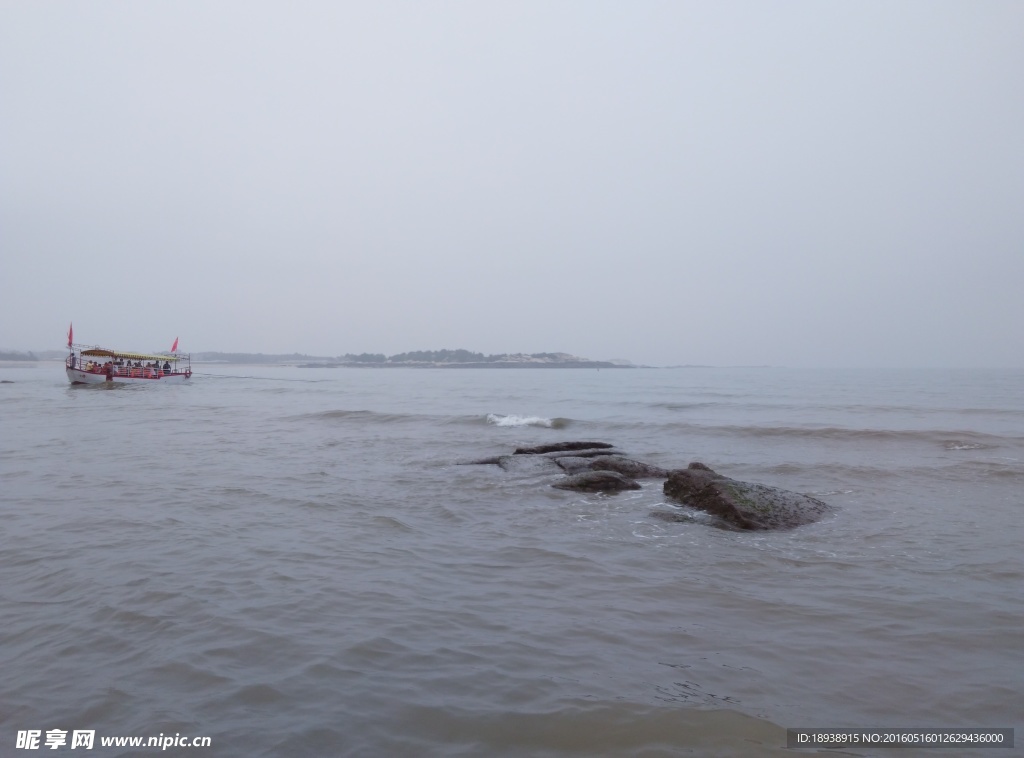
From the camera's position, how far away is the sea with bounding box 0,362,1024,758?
396 cm

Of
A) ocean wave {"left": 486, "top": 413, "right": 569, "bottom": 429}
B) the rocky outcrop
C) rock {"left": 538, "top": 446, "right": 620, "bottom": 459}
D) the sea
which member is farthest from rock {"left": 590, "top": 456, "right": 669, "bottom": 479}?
ocean wave {"left": 486, "top": 413, "right": 569, "bottom": 429}

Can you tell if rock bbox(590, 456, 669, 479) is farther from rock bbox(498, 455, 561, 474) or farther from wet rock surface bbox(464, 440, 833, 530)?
rock bbox(498, 455, 561, 474)

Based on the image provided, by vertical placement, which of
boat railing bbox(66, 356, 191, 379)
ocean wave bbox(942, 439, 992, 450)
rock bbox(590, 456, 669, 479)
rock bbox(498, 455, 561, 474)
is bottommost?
rock bbox(498, 455, 561, 474)

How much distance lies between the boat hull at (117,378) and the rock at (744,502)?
5254cm

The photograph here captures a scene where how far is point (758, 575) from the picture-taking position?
7145mm

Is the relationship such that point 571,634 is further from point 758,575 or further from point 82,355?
point 82,355

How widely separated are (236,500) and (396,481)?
3.45 m

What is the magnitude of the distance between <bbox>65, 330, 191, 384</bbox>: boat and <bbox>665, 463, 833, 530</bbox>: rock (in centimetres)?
5274

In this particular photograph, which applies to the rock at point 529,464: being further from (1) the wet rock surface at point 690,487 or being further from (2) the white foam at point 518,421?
(2) the white foam at point 518,421

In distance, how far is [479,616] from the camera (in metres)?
5.71

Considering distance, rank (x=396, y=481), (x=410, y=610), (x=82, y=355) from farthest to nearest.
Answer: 1. (x=82, y=355)
2. (x=396, y=481)
3. (x=410, y=610)

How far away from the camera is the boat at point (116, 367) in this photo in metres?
48.8

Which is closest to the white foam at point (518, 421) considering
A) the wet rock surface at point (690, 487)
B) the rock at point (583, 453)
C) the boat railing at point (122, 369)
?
the rock at point (583, 453)

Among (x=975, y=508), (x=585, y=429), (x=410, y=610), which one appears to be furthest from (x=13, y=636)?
(x=585, y=429)
